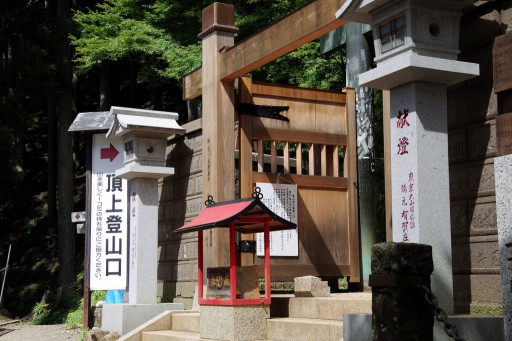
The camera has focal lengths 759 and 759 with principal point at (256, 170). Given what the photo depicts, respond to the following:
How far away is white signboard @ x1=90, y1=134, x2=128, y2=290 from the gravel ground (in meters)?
1.69

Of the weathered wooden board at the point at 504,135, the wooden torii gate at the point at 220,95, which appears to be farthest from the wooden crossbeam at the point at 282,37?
the weathered wooden board at the point at 504,135

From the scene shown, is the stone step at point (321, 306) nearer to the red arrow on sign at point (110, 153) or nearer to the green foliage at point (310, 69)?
the red arrow on sign at point (110, 153)

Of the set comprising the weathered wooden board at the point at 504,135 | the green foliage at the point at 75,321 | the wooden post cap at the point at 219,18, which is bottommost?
the green foliage at the point at 75,321

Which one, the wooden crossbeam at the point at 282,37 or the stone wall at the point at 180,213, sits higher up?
the wooden crossbeam at the point at 282,37

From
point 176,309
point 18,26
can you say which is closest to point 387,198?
point 176,309

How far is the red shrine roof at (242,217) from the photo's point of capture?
911 centimetres

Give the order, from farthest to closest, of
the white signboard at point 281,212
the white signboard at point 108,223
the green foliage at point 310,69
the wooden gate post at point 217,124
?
the green foliage at point 310,69 → the white signboard at point 108,223 → the white signboard at point 281,212 → the wooden gate post at point 217,124

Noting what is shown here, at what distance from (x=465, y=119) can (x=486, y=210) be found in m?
0.98

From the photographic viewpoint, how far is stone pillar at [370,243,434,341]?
5090 millimetres

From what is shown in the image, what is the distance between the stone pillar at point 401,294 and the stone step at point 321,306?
3185 millimetres

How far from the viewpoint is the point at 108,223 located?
13.9 m

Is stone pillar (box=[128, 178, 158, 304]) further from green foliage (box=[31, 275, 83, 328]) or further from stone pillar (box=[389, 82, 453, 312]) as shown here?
green foliage (box=[31, 275, 83, 328])

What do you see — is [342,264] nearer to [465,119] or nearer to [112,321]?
[112,321]

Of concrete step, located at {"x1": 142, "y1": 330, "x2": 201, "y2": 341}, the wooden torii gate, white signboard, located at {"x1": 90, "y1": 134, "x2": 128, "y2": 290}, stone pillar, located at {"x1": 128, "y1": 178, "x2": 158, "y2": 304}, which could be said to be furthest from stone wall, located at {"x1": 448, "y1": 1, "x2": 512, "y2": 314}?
white signboard, located at {"x1": 90, "y1": 134, "x2": 128, "y2": 290}
